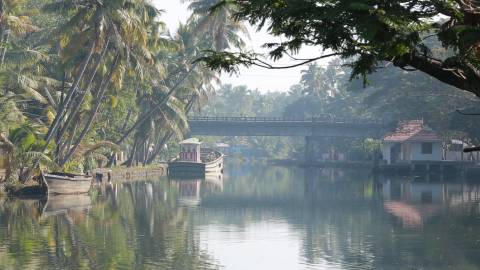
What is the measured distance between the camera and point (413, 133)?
7044cm

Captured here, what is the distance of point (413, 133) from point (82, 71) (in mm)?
36942

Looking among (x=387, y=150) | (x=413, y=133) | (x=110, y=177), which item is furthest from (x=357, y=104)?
(x=110, y=177)

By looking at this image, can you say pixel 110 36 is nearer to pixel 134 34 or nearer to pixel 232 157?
pixel 134 34

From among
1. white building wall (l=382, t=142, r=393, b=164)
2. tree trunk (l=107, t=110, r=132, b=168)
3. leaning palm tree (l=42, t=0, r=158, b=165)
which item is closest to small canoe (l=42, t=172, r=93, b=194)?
leaning palm tree (l=42, t=0, r=158, b=165)

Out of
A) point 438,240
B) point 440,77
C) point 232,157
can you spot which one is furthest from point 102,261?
point 232,157

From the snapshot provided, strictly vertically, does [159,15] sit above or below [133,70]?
above

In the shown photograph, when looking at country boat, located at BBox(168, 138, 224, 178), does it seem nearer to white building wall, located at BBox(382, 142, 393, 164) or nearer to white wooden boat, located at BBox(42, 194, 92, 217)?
white building wall, located at BBox(382, 142, 393, 164)

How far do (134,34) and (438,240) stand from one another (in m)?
21.1

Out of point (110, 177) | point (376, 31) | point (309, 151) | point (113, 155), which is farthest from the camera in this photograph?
point (309, 151)

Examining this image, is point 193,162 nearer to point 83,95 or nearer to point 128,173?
point 128,173

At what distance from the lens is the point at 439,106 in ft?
193

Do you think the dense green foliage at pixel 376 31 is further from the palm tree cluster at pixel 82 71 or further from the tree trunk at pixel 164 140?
the tree trunk at pixel 164 140

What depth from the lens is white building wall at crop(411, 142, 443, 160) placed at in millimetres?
69125

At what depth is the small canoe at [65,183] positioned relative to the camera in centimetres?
3944
